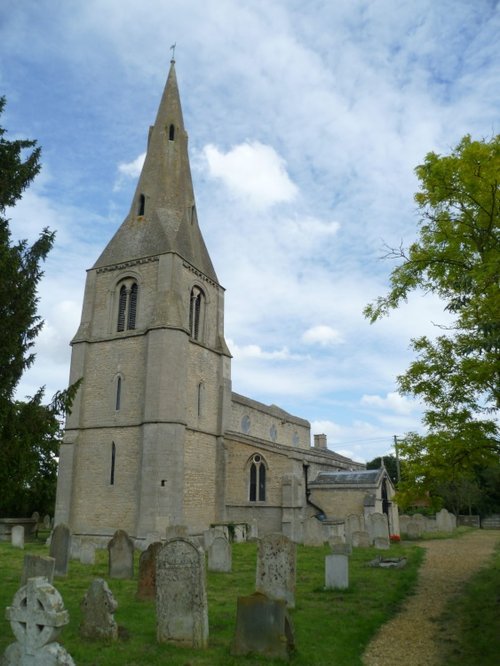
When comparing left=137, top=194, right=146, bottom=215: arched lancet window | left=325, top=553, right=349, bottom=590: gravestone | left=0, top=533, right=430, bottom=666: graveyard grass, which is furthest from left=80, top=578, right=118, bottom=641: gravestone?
left=137, top=194, right=146, bottom=215: arched lancet window

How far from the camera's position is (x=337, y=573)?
11.5 m

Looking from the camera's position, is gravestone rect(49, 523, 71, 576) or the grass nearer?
the grass

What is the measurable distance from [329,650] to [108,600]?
10.2 feet

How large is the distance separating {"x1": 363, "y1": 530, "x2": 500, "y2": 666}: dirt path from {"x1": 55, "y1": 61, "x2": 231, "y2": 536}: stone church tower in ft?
37.3

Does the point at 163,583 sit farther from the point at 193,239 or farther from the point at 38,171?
the point at 193,239

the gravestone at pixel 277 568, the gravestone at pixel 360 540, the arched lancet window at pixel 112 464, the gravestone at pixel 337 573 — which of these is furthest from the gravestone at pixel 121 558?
the arched lancet window at pixel 112 464

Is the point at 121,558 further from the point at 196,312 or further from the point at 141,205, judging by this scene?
the point at 141,205

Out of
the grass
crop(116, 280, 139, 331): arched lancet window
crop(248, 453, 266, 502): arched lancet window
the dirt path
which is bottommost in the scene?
the dirt path

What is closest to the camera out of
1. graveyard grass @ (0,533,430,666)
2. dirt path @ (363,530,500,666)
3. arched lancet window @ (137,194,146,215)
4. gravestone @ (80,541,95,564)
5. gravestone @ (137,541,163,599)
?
graveyard grass @ (0,533,430,666)

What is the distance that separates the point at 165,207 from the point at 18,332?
61.0ft

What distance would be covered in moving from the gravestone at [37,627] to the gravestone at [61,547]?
26.4 feet

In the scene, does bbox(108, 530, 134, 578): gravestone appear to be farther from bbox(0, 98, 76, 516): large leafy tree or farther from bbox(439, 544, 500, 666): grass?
bbox(439, 544, 500, 666): grass

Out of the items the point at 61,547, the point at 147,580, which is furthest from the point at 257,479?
the point at 147,580

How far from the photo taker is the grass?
7.06m
